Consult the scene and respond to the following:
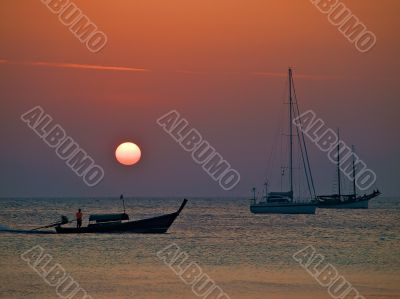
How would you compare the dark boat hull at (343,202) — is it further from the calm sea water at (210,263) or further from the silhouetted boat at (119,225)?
the silhouetted boat at (119,225)

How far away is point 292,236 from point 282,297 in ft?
91.3

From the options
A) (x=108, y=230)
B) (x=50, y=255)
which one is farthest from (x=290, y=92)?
(x=50, y=255)

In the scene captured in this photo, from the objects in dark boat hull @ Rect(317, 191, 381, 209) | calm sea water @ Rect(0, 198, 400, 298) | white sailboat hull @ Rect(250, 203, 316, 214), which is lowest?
calm sea water @ Rect(0, 198, 400, 298)

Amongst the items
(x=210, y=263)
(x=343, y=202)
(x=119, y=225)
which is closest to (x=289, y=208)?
(x=343, y=202)

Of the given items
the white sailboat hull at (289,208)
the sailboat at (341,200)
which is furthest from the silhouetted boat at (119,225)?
the sailboat at (341,200)

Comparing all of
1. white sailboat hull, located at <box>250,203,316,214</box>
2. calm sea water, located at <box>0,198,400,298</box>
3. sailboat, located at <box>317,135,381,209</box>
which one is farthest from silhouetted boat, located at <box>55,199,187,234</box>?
sailboat, located at <box>317,135,381,209</box>

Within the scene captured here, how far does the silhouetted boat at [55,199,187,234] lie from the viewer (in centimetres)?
4694

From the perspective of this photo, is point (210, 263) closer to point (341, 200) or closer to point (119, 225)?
point (119, 225)

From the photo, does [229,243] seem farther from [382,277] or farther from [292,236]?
[382,277]

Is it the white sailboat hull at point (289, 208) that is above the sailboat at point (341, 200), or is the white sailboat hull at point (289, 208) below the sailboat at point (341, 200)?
below

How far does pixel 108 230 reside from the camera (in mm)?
47969

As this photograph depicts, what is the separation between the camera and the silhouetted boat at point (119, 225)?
1848 inches

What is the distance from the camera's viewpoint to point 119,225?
48.1m

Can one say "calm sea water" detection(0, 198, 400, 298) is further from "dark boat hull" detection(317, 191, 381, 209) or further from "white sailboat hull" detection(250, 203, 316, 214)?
"dark boat hull" detection(317, 191, 381, 209)
